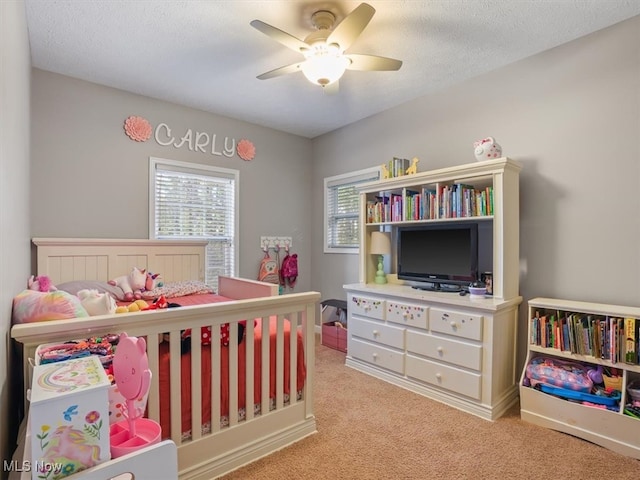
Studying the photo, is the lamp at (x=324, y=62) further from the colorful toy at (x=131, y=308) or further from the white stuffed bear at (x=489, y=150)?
the colorful toy at (x=131, y=308)

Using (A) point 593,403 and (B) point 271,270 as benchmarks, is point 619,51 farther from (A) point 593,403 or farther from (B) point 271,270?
(B) point 271,270

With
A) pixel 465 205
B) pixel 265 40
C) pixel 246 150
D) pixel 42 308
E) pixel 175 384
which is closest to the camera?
pixel 42 308

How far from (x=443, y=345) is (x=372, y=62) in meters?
1.97

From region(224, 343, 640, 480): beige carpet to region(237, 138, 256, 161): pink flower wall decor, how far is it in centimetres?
271

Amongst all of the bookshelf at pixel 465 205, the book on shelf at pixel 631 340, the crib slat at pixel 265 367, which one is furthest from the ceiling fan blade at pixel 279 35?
the book on shelf at pixel 631 340

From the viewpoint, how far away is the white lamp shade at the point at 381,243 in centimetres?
322

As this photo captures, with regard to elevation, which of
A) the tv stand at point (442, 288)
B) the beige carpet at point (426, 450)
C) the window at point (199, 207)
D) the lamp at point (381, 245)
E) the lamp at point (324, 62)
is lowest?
the beige carpet at point (426, 450)

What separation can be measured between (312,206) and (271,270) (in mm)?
1059

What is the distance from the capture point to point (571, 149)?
7.73 feet

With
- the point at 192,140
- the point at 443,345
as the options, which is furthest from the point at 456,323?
the point at 192,140

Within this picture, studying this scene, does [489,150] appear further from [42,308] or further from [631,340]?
[42,308]

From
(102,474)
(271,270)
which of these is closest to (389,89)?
(271,270)

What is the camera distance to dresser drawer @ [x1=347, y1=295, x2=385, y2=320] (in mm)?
2895

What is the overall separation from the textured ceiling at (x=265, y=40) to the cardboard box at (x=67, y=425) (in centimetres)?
207
